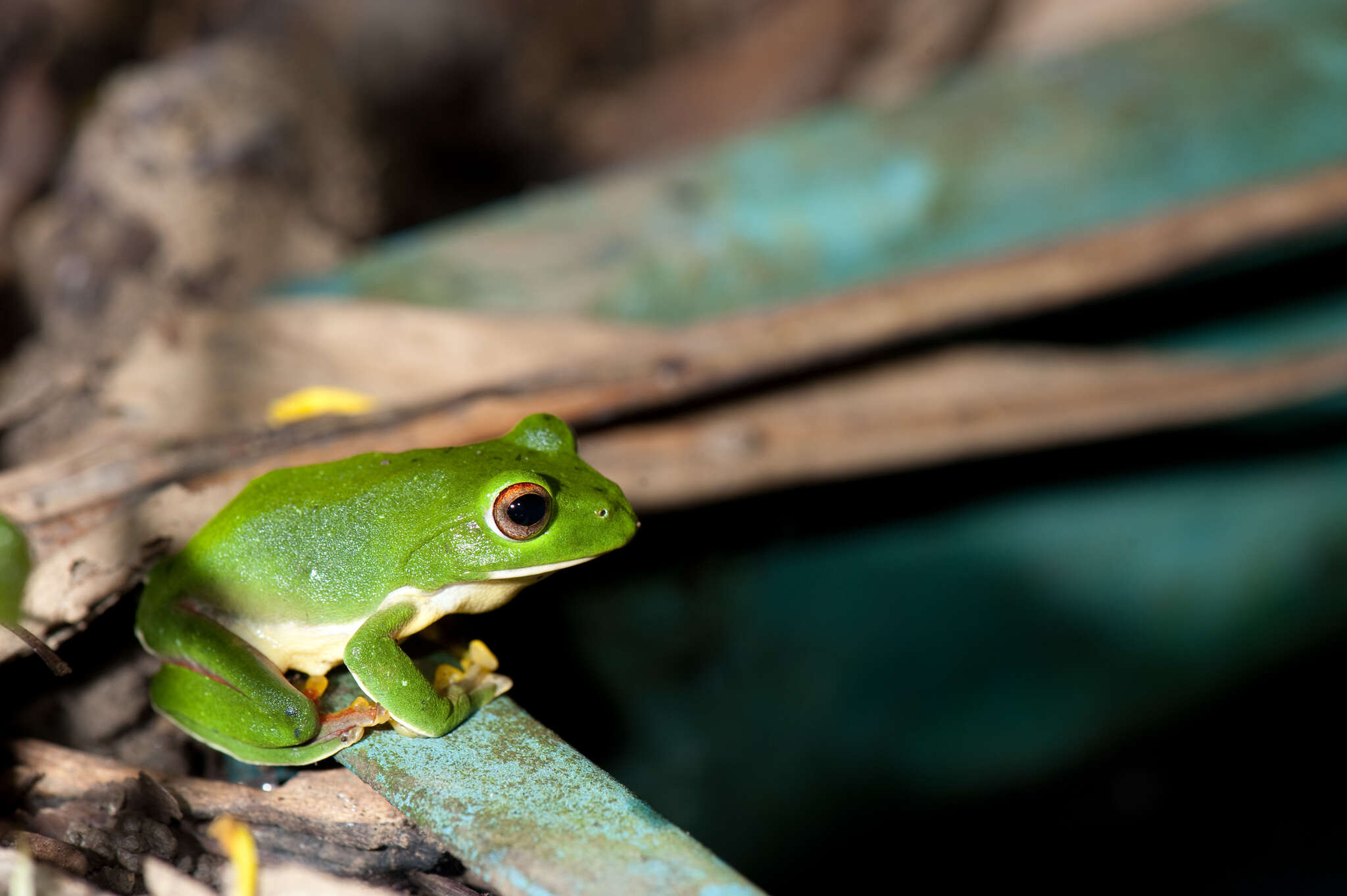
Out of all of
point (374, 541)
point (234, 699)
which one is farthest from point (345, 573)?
point (234, 699)

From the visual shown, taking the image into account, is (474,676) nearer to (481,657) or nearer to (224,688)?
(481,657)

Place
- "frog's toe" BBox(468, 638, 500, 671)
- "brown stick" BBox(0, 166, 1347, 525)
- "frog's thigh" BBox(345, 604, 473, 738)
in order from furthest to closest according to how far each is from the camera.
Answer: "brown stick" BBox(0, 166, 1347, 525)
"frog's toe" BBox(468, 638, 500, 671)
"frog's thigh" BBox(345, 604, 473, 738)

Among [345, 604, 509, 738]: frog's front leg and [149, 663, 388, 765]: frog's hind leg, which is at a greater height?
[345, 604, 509, 738]: frog's front leg

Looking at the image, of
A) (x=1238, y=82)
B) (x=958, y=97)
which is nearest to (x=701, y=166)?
(x=958, y=97)

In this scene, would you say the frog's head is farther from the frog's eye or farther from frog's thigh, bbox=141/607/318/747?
frog's thigh, bbox=141/607/318/747

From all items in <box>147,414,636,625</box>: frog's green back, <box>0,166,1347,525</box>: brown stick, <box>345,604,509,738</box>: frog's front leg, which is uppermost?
<box>0,166,1347,525</box>: brown stick

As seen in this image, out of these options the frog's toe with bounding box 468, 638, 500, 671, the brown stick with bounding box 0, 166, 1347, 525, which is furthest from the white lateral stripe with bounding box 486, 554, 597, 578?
the brown stick with bounding box 0, 166, 1347, 525

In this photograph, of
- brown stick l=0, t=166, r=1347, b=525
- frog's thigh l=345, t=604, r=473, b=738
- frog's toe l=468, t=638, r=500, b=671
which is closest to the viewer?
frog's thigh l=345, t=604, r=473, b=738

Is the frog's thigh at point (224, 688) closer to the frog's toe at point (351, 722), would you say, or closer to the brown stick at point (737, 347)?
the frog's toe at point (351, 722)
